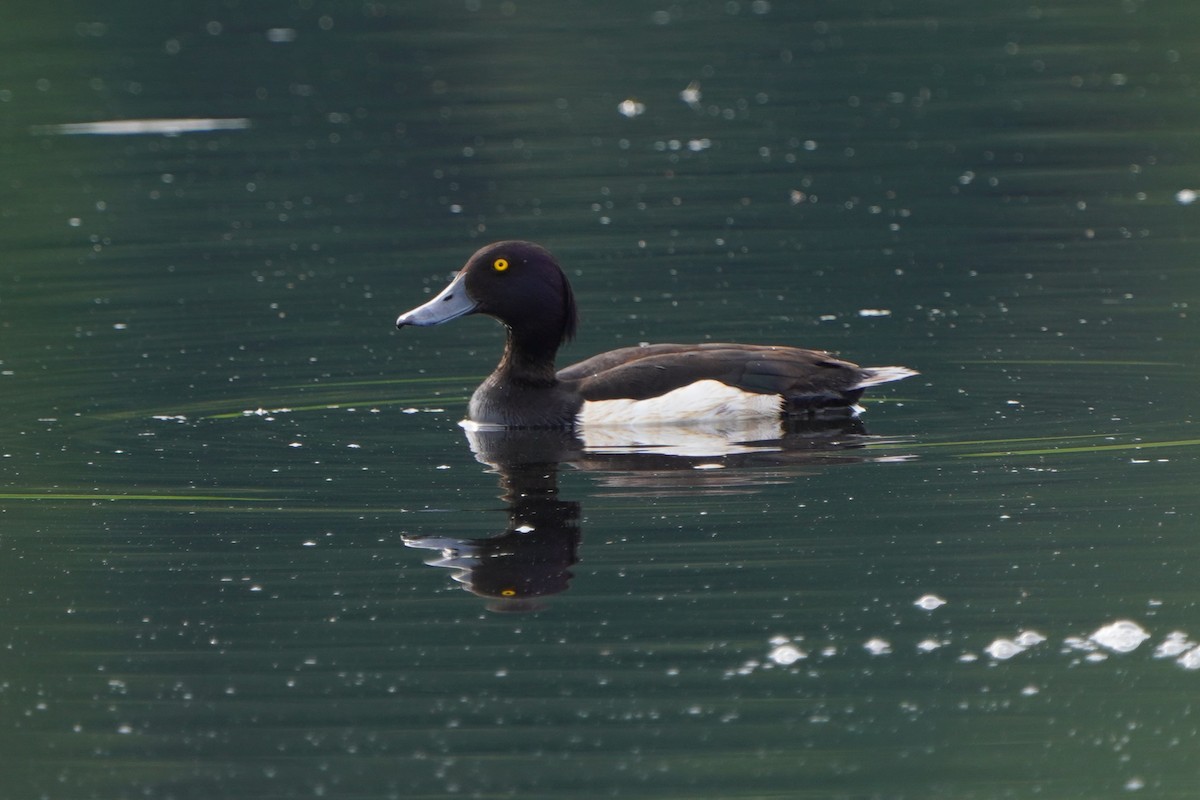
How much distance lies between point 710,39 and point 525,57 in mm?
3068

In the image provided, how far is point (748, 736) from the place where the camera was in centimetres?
630

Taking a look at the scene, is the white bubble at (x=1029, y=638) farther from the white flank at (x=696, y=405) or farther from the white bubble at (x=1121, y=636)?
the white flank at (x=696, y=405)

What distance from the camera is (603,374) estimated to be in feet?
36.1

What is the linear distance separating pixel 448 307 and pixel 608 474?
79.7 inches

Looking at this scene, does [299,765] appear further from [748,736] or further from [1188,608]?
[1188,608]

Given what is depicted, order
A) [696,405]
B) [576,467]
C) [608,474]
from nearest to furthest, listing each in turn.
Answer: [608,474] → [576,467] → [696,405]

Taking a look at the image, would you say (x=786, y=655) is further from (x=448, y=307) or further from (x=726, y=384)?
(x=448, y=307)

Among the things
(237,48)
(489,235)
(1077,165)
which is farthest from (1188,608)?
(237,48)

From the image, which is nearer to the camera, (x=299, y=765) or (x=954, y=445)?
(x=299, y=765)

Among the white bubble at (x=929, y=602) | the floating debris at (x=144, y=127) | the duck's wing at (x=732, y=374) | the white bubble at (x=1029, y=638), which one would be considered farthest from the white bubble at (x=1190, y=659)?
the floating debris at (x=144, y=127)

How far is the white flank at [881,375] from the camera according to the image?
10820 millimetres

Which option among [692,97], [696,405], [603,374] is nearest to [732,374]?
[696,405]

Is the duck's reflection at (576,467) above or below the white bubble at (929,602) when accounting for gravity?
above

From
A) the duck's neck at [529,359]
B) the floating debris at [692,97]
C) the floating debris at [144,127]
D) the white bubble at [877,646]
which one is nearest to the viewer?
the white bubble at [877,646]
